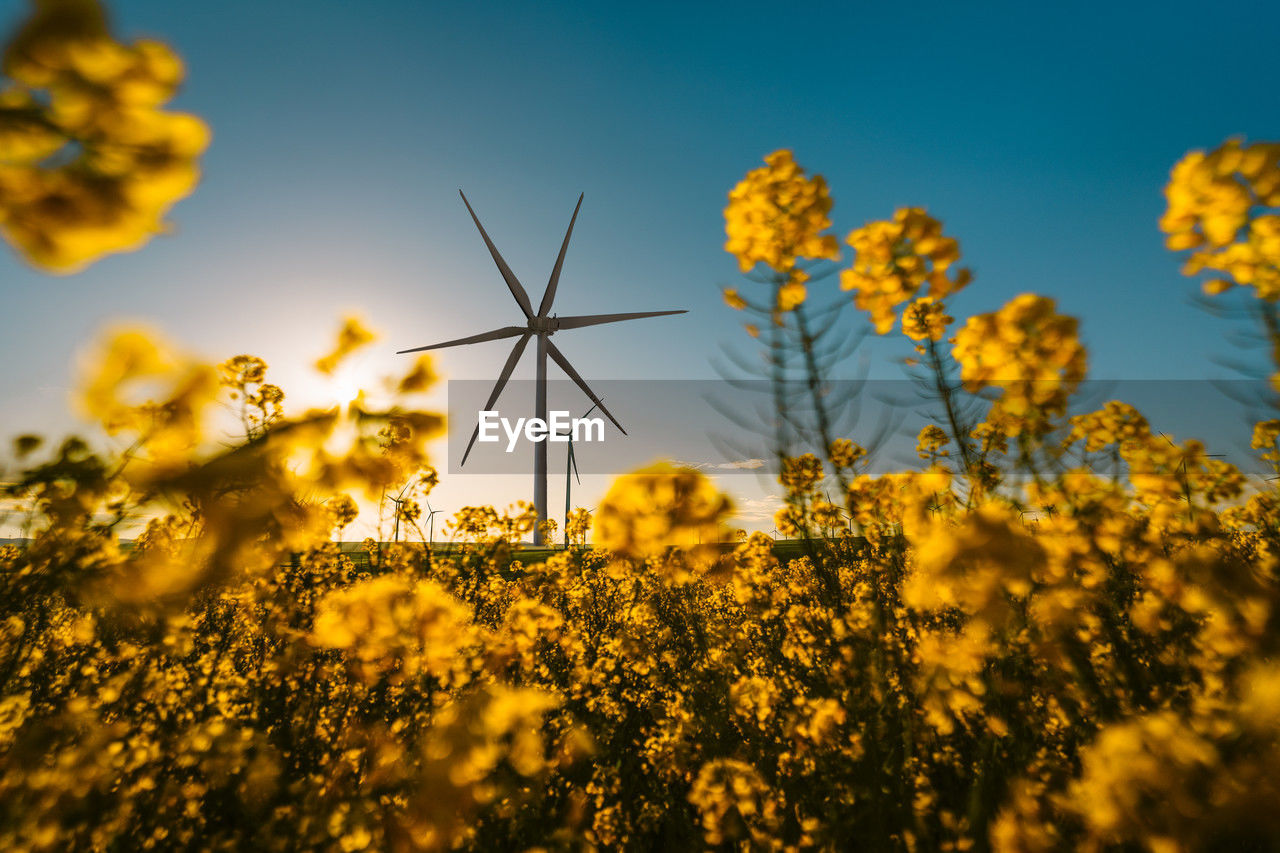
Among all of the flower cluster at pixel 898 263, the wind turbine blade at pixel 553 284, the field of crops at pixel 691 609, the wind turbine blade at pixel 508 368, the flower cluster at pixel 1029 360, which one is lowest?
the field of crops at pixel 691 609

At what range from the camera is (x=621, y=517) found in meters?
4.06

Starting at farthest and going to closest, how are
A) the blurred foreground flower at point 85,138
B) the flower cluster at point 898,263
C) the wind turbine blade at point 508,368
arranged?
the wind turbine blade at point 508,368
the flower cluster at point 898,263
the blurred foreground flower at point 85,138

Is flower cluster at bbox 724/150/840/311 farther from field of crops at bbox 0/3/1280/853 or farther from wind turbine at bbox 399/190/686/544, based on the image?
wind turbine at bbox 399/190/686/544

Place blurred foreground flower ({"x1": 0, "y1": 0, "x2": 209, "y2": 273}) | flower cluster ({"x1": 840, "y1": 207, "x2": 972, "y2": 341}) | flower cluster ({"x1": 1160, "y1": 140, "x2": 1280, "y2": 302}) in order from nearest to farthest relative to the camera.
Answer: blurred foreground flower ({"x1": 0, "y1": 0, "x2": 209, "y2": 273}), flower cluster ({"x1": 1160, "y1": 140, "x2": 1280, "y2": 302}), flower cluster ({"x1": 840, "y1": 207, "x2": 972, "y2": 341})

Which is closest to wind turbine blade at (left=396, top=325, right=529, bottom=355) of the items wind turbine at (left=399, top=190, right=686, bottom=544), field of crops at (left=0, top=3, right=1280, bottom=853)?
wind turbine at (left=399, top=190, right=686, bottom=544)

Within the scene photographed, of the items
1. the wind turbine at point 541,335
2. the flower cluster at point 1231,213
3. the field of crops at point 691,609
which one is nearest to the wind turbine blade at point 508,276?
the wind turbine at point 541,335

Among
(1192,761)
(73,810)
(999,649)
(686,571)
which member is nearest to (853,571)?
(686,571)

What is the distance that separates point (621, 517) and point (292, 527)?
10.9 ft

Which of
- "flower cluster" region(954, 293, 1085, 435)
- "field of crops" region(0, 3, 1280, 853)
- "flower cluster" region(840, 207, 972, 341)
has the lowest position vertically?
"field of crops" region(0, 3, 1280, 853)

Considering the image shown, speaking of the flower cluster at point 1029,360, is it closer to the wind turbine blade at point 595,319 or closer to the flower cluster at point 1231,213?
the flower cluster at point 1231,213

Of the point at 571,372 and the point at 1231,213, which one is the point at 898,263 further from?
the point at 571,372

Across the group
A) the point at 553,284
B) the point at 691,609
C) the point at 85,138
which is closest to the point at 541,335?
the point at 553,284

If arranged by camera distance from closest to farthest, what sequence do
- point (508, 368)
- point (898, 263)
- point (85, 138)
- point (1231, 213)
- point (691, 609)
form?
point (85, 138) < point (1231, 213) < point (898, 263) < point (691, 609) < point (508, 368)

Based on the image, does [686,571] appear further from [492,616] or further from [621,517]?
[492,616]
